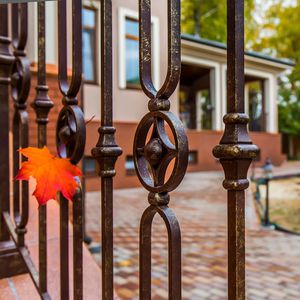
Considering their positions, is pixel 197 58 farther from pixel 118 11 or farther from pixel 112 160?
pixel 112 160

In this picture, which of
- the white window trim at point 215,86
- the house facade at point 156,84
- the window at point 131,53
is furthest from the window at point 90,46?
the white window trim at point 215,86

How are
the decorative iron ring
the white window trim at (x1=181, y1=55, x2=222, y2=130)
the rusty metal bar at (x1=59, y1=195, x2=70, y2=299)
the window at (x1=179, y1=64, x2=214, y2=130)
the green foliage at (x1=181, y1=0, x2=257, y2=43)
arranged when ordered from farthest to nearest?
the green foliage at (x1=181, y1=0, x2=257, y2=43), the window at (x1=179, y1=64, x2=214, y2=130), the white window trim at (x1=181, y1=55, x2=222, y2=130), the decorative iron ring, the rusty metal bar at (x1=59, y1=195, x2=70, y2=299)

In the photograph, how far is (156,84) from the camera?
28.0 feet

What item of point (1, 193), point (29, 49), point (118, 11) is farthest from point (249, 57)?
point (1, 193)

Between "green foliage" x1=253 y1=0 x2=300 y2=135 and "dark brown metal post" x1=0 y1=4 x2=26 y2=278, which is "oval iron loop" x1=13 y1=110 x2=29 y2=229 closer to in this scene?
"dark brown metal post" x1=0 y1=4 x2=26 y2=278

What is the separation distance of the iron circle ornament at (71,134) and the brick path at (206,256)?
176 centimetres

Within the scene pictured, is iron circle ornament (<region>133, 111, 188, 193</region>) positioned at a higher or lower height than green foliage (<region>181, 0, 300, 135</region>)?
lower

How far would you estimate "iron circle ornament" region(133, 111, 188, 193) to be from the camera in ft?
1.92

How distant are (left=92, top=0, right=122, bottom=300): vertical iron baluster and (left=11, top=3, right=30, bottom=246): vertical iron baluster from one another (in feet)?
1.39

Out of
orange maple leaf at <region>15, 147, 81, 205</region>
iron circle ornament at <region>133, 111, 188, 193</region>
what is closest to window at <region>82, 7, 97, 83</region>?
orange maple leaf at <region>15, 147, 81, 205</region>

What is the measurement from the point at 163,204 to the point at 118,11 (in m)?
8.32

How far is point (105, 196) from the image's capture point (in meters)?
0.77

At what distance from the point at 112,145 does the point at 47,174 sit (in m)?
0.16

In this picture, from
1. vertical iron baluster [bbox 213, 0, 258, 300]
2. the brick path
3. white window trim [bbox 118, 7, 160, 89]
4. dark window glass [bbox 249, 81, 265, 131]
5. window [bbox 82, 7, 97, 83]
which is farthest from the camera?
dark window glass [bbox 249, 81, 265, 131]
